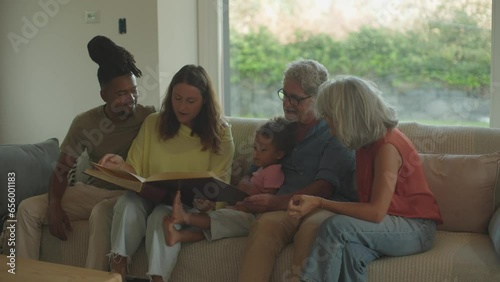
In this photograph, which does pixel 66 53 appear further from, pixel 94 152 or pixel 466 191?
pixel 466 191

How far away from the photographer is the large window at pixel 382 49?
3.60m

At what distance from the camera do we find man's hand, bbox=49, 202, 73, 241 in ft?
10.2

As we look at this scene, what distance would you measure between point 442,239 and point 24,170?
72.2 inches

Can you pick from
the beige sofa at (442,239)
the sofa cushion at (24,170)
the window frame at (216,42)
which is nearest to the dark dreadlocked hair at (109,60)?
the sofa cushion at (24,170)

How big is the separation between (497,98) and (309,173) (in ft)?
3.55

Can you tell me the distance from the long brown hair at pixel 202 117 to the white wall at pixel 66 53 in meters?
0.84

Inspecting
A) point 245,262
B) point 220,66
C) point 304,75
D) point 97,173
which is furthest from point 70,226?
point 220,66

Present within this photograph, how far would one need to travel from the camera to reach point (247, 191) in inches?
122

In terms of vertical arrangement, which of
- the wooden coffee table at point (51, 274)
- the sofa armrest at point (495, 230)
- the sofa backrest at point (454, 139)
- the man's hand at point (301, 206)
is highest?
the sofa backrest at point (454, 139)

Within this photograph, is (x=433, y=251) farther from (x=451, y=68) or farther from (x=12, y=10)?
(x=12, y=10)

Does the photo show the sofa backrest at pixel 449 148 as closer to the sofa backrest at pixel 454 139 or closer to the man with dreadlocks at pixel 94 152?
the sofa backrest at pixel 454 139

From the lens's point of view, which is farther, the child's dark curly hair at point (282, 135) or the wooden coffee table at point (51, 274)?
the child's dark curly hair at point (282, 135)

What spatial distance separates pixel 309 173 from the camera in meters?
3.01

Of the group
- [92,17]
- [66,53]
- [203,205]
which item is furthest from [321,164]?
[66,53]
